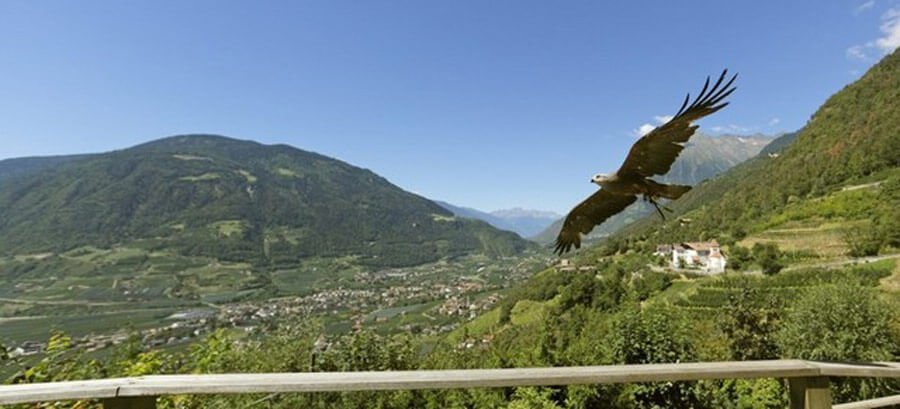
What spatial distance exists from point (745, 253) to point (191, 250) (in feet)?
422

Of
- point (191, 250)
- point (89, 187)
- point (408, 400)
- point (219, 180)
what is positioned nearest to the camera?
point (408, 400)

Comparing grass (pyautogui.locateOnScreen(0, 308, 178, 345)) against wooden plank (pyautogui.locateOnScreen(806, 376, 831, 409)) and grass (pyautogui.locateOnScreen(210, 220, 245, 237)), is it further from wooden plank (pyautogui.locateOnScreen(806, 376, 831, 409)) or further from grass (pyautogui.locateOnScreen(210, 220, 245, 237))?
grass (pyautogui.locateOnScreen(210, 220, 245, 237))

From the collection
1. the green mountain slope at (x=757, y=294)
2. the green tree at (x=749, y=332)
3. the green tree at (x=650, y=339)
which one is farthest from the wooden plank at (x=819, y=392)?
the green tree at (x=749, y=332)

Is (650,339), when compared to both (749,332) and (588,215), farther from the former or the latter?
(749,332)

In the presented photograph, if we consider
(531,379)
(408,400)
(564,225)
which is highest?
(564,225)

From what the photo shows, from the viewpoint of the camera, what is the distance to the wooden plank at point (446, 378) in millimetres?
1193

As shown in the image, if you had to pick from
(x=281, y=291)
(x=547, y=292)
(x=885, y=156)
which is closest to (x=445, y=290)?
(x=281, y=291)

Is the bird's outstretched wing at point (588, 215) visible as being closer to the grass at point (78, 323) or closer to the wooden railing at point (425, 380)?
the wooden railing at point (425, 380)

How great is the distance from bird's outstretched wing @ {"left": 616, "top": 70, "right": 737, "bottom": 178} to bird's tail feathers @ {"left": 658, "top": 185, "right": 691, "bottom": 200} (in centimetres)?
11

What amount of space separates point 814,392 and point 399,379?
1.39 meters

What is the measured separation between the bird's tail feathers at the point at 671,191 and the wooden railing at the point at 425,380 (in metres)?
1.66

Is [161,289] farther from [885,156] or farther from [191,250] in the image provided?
[885,156]

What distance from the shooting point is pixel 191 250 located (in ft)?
416

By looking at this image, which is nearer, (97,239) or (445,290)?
(445,290)
